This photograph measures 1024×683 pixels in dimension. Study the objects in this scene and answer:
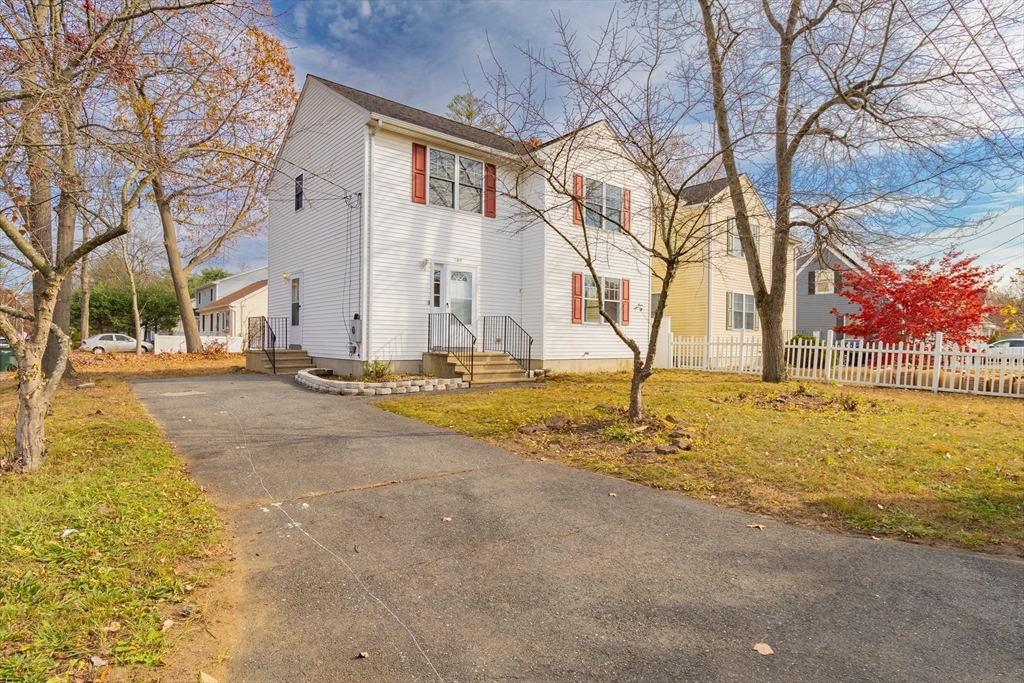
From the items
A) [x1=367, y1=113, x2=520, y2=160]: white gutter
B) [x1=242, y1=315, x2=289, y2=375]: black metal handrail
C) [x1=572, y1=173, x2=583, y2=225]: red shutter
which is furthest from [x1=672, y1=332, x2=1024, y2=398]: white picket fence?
[x1=242, y1=315, x2=289, y2=375]: black metal handrail

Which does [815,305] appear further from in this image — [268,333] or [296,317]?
[268,333]

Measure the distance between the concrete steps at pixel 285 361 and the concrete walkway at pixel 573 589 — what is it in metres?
9.92

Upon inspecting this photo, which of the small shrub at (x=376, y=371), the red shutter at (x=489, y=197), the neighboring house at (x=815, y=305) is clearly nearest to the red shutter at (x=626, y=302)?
the red shutter at (x=489, y=197)

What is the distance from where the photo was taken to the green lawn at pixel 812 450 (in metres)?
4.51

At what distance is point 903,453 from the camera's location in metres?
6.32

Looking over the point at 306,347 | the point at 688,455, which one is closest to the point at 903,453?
the point at 688,455

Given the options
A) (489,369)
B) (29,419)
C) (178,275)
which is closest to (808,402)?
(489,369)

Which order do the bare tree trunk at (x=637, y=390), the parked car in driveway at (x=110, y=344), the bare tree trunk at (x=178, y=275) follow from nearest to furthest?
the bare tree trunk at (x=637, y=390), the bare tree trunk at (x=178, y=275), the parked car in driveway at (x=110, y=344)

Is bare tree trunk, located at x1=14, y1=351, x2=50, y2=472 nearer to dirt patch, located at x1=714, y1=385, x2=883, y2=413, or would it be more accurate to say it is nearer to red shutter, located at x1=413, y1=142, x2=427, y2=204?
red shutter, located at x1=413, y1=142, x2=427, y2=204

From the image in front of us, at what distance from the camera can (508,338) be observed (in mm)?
15180

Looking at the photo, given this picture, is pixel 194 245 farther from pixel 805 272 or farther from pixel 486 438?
pixel 805 272

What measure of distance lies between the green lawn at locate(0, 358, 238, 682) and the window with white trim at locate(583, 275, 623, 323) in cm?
1224

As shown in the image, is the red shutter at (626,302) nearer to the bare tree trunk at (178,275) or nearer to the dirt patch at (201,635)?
the dirt patch at (201,635)

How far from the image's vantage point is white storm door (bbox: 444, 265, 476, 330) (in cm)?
1416
